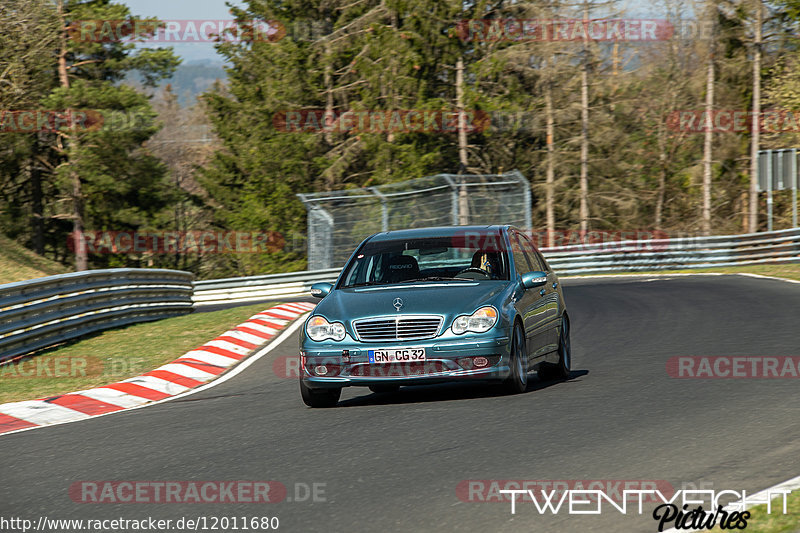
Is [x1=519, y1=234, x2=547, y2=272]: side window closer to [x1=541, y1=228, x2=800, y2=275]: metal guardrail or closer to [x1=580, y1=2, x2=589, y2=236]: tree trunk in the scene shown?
[x1=541, y1=228, x2=800, y2=275]: metal guardrail

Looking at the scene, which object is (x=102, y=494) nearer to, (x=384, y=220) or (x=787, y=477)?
(x=787, y=477)

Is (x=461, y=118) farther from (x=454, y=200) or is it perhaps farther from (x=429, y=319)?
(x=429, y=319)

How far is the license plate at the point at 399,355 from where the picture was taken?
8914mm

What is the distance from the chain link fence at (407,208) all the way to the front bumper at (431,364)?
19.8m

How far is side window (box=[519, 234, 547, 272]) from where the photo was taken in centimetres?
1117

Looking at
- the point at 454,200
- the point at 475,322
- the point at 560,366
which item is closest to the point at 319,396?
the point at 475,322

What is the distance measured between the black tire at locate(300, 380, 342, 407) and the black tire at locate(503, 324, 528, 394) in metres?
1.49

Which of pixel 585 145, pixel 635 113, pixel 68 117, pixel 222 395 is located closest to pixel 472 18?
pixel 585 145

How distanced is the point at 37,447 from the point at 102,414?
2103mm

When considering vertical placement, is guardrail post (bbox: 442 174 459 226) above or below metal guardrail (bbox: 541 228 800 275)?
above

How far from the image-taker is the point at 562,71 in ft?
146

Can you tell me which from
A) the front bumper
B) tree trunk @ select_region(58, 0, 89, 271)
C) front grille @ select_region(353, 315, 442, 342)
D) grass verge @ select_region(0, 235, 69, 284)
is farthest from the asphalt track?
tree trunk @ select_region(58, 0, 89, 271)

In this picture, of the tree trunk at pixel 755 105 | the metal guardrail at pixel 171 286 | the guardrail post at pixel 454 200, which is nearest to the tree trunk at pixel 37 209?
the metal guardrail at pixel 171 286

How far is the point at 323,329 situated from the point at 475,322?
133 centimetres
